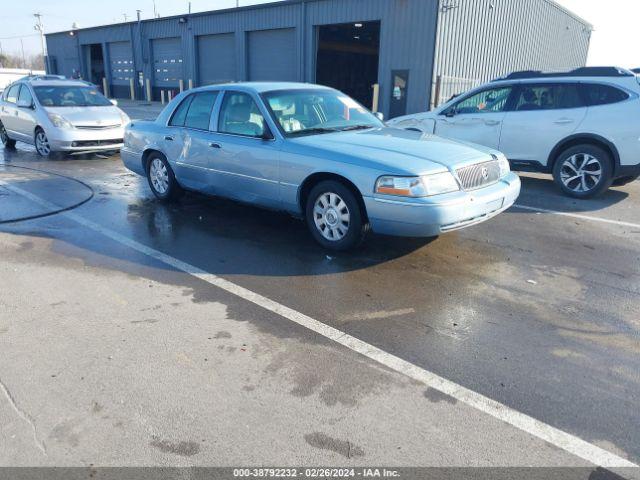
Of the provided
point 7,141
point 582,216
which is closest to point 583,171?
point 582,216

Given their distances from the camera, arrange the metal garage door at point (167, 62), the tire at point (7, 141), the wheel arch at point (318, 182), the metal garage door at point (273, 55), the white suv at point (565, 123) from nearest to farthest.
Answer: the wheel arch at point (318, 182) → the white suv at point (565, 123) → the tire at point (7, 141) → the metal garage door at point (273, 55) → the metal garage door at point (167, 62)

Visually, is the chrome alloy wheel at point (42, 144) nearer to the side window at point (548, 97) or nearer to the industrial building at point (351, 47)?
the side window at point (548, 97)

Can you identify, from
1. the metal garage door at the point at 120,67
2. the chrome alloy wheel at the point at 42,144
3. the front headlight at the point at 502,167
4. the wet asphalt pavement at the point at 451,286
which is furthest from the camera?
the metal garage door at the point at 120,67

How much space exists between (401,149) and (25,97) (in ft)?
33.0

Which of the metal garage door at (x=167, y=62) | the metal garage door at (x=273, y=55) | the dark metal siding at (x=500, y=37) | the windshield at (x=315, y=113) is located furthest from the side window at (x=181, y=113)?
the metal garage door at (x=167, y=62)

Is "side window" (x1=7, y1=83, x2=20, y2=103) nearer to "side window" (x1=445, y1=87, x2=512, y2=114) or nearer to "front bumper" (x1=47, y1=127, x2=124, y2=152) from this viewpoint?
"front bumper" (x1=47, y1=127, x2=124, y2=152)

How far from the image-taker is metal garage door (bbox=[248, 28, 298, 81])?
23.1 m

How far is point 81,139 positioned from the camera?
10.5 meters

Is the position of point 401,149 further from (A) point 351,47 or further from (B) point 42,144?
(A) point 351,47

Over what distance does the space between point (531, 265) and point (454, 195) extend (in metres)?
1.16

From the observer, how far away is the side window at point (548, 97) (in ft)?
25.9

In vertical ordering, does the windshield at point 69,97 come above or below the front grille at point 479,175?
above

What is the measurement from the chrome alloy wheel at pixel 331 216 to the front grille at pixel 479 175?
3.68ft

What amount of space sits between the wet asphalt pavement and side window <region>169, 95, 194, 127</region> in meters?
1.14
